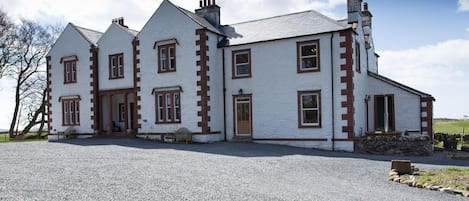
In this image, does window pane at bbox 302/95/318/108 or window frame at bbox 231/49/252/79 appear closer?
window pane at bbox 302/95/318/108

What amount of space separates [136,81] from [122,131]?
453 cm

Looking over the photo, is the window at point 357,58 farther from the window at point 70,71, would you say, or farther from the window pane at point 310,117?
the window at point 70,71

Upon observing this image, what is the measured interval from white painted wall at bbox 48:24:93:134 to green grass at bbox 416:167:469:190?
2231 cm

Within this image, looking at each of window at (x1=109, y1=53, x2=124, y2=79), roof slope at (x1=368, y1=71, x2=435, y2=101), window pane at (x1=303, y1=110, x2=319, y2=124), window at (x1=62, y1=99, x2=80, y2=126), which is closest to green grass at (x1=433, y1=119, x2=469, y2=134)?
roof slope at (x1=368, y1=71, x2=435, y2=101)

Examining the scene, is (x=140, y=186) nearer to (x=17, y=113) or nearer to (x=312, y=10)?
(x=312, y=10)

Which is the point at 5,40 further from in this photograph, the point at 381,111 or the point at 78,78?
the point at 381,111

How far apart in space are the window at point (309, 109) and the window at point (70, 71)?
16.6m

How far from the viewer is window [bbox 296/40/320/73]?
21656mm

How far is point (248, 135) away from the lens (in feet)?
77.0

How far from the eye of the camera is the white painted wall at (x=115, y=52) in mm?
26859

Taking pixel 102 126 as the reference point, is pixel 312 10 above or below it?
above

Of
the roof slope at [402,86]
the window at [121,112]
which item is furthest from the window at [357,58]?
the window at [121,112]

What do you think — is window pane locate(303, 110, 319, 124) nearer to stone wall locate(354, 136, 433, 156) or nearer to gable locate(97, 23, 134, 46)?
stone wall locate(354, 136, 433, 156)

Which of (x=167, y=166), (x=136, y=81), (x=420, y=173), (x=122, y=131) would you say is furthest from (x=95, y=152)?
(x=420, y=173)
